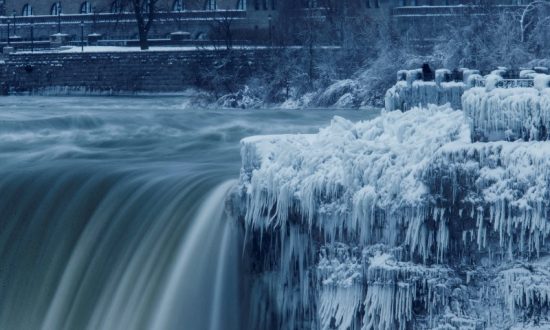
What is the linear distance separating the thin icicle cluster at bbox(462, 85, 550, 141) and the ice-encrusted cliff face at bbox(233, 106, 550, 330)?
0.58ft

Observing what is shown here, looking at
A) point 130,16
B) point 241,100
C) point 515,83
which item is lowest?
point 241,100

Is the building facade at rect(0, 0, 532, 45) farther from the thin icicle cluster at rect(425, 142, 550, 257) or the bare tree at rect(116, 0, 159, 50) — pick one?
the thin icicle cluster at rect(425, 142, 550, 257)

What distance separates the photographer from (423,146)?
42.4 ft

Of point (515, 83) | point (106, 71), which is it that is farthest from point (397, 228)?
point (106, 71)

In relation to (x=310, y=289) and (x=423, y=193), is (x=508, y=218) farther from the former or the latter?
(x=310, y=289)

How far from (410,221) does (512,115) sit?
1438 mm

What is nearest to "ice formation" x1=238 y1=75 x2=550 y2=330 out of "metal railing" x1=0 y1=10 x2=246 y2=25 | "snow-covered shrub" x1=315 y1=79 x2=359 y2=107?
"snow-covered shrub" x1=315 y1=79 x2=359 y2=107

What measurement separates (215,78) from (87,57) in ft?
46.6

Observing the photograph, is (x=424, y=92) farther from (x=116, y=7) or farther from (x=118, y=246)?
(x=116, y=7)

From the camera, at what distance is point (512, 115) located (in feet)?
40.8

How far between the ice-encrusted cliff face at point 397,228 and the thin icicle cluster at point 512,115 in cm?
18

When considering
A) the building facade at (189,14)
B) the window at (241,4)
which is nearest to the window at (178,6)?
the building facade at (189,14)

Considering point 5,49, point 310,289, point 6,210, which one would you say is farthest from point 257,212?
point 5,49

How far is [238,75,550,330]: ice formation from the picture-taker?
12.1 metres
